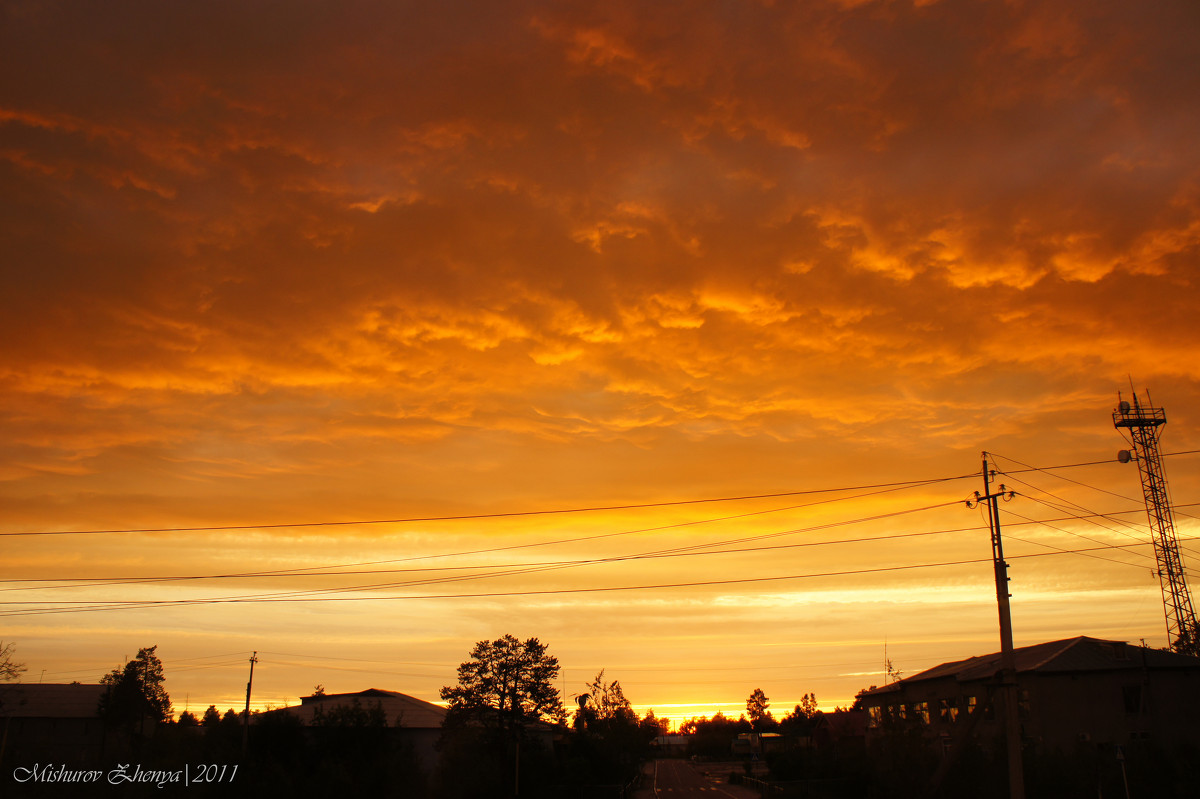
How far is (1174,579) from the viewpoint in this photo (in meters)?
71.5

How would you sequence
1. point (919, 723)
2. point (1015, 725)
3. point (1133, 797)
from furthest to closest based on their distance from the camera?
point (919, 723), point (1133, 797), point (1015, 725)

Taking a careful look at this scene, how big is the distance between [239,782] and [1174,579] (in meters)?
79.2

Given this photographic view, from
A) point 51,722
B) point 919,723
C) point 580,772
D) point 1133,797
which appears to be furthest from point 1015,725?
point 51,722

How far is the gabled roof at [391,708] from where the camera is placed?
249ft

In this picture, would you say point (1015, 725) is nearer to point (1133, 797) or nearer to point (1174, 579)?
point (1133, 797)

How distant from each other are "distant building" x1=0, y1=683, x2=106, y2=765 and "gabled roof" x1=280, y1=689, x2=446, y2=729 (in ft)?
70.0

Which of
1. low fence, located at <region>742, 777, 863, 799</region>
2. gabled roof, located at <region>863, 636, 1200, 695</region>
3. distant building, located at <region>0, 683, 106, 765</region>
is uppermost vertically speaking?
gabled roof, located at <region>863, 636, 1200, 695</region>

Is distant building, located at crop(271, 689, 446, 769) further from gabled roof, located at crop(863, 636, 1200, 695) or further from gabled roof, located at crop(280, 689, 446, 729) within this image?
gabled roof, located at crop(863, 636, 1200, 695)

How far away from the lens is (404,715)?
268 ft

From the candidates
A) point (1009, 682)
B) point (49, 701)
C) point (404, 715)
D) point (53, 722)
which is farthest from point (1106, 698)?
point (49, 701)

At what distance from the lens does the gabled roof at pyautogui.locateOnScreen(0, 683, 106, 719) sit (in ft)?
274

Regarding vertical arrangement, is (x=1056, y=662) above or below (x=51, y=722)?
above

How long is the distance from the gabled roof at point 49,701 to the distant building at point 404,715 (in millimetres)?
23664

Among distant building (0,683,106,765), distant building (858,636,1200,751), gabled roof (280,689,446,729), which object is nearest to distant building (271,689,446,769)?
gabled roof (280,689,446,729)
